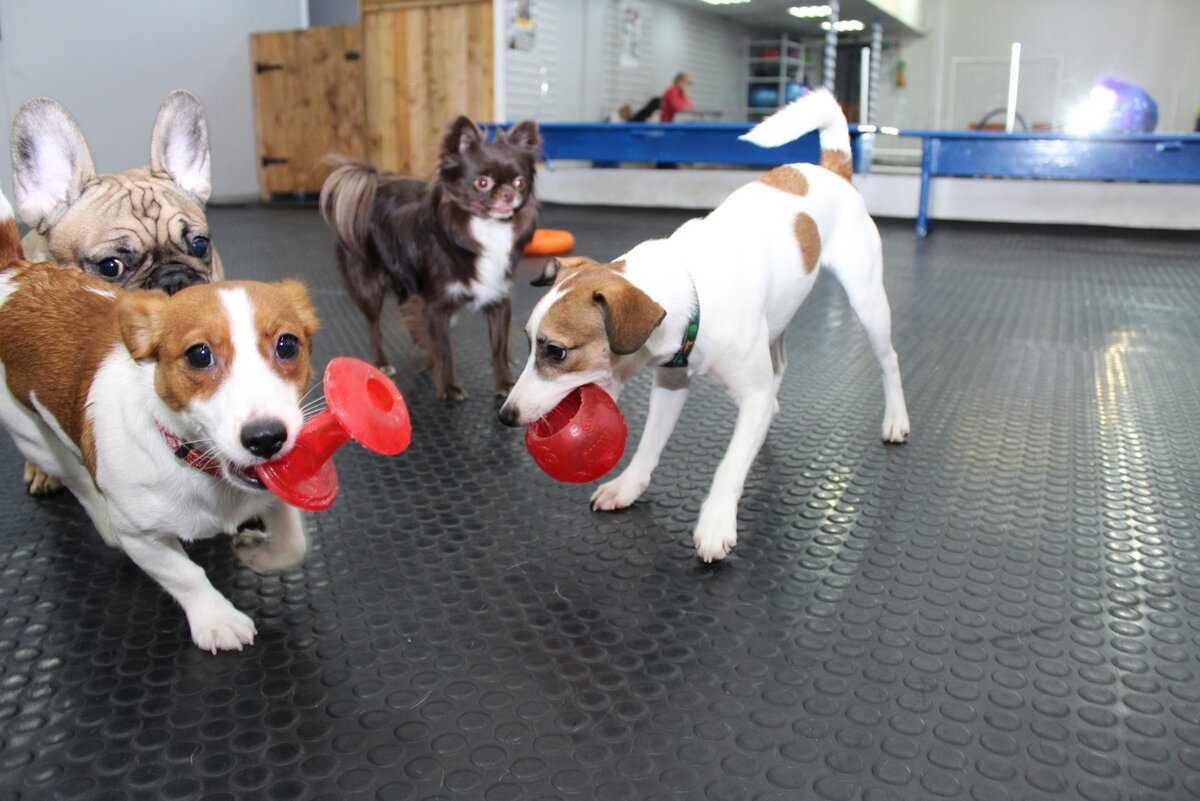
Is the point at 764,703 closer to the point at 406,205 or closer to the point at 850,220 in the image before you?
the point at 850,220

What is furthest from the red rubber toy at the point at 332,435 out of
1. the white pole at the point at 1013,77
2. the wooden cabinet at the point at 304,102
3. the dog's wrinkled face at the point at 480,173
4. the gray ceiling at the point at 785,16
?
the white pole at the point at 1013,77

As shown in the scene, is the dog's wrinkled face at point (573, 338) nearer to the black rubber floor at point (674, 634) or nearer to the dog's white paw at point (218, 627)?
the black rubber floor at point (674, 634)

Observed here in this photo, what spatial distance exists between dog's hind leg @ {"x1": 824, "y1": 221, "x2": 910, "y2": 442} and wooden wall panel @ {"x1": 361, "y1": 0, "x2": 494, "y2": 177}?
836 centimetres

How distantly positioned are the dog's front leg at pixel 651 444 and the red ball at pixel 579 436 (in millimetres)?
265

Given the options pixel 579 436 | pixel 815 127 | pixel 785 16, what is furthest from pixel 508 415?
pixel 785 16

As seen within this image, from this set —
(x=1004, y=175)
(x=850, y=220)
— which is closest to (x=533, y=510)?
(x=850, y=220)

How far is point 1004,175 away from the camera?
7883 millimetres

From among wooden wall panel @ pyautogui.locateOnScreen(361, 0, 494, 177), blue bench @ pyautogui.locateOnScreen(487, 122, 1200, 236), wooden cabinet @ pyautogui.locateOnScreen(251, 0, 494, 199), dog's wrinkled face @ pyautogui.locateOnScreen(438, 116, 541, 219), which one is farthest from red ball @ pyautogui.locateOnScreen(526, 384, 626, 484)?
wooden cabinet @ pyautogui.locateOnScreen(251, 0, 494, 199)

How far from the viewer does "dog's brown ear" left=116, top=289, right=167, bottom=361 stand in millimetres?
1459

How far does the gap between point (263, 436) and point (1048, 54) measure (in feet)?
60.2

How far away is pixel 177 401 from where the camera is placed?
1.43 meters

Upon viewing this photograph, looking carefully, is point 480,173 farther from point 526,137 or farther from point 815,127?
point 815,127

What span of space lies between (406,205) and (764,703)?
243cm

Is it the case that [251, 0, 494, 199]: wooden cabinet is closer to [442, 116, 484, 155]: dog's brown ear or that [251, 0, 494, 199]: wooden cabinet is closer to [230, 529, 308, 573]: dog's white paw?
[442, 116, 484, 155]: dog's brown ear
